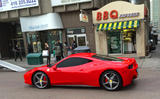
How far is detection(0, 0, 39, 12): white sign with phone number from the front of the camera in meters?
15.2

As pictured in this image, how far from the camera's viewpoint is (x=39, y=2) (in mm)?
15180

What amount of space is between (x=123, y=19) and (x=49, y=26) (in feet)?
21.5

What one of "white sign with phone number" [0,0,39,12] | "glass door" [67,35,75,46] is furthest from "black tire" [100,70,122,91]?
"white sign with phone number" [0,0,39,12]

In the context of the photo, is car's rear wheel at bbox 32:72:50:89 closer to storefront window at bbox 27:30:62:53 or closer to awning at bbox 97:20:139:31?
awning at bbox 97:20:139:31

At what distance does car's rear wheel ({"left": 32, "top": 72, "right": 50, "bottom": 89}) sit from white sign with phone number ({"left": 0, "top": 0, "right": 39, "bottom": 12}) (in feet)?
34.4

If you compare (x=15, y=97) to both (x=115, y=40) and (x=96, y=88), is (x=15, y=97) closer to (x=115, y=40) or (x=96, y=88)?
(x=96, y=88)

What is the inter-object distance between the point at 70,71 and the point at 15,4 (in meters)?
12.7

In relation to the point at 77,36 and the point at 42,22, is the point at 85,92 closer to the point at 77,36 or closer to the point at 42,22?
the point at 77,36

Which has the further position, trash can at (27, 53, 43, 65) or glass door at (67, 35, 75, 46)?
glass door at (67, 35, 75, 46)

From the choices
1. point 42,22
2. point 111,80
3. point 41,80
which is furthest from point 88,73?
point 42,22

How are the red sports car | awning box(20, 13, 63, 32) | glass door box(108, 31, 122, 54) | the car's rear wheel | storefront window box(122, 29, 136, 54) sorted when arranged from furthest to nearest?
awning box(20, 13, 63, 32) < glass door box(108, 31, 122, 54) < storefront window box(122, 29, 136, 54) < the car's rear wheel < the red sports car

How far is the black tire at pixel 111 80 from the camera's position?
5230 mm

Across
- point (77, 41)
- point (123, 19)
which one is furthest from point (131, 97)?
→ point (77, 41)

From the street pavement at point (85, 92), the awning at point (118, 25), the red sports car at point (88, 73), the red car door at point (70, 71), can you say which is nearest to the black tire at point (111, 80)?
the red sports car at point (88, 73)
